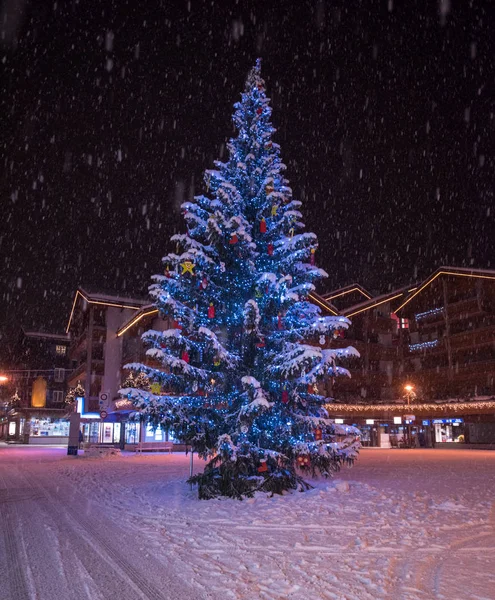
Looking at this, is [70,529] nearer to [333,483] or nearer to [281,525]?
[281,525]

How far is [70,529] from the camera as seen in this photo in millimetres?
8492

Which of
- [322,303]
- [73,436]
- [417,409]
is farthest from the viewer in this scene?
[322,303]

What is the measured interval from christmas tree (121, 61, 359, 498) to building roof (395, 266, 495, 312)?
109ft

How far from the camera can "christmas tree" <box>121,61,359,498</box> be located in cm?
1209

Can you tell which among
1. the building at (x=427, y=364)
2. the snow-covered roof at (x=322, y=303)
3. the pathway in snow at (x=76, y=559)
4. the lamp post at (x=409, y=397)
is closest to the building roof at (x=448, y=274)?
the building at (x=427, y=364)

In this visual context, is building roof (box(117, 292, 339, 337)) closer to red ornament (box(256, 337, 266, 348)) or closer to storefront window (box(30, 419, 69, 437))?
storefront window (box(30, 419, 69, 437))

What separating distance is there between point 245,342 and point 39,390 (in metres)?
52.7

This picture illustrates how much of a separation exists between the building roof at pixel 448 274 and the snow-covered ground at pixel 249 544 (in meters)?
32.6

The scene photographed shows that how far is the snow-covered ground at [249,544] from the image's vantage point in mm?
5555

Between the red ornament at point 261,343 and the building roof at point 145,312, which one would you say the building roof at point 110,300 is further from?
the red ornament at point 261,343

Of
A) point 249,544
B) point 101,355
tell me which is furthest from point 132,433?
point 249,544

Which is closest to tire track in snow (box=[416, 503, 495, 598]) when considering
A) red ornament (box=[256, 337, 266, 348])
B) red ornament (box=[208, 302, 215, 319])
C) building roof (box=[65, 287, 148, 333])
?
red ornament (box=[256, 337, 266, 348])

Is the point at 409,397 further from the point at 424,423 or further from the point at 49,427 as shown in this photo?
the point at 49,427

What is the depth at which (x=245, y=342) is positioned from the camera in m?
13.1
